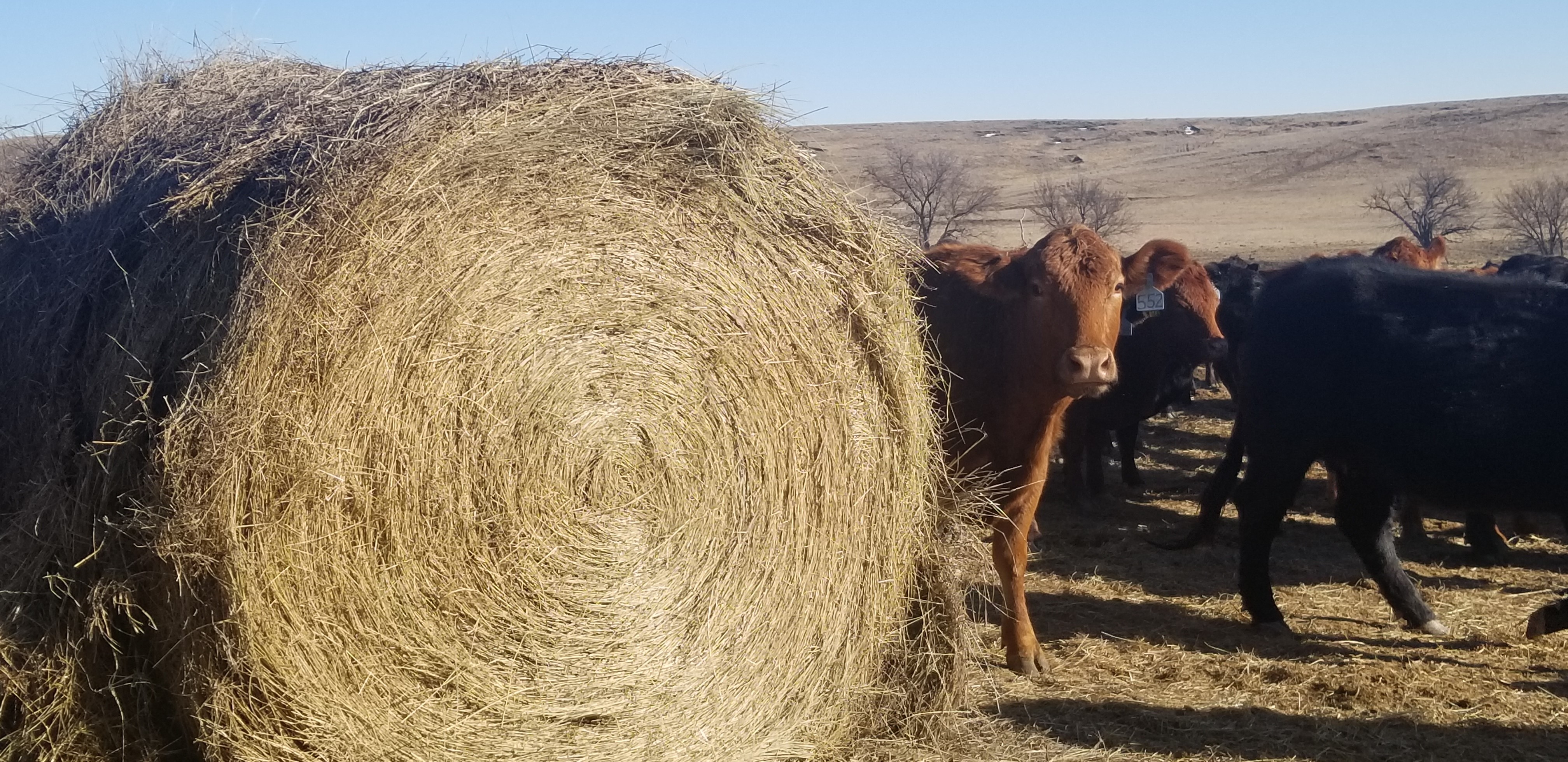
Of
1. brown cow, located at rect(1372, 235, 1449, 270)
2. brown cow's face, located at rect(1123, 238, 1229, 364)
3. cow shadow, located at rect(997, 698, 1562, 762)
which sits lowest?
cow shadow, located at rect(997, 698, 1562, 762)

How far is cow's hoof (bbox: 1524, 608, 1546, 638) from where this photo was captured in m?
5.78

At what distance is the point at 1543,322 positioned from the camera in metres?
5.80

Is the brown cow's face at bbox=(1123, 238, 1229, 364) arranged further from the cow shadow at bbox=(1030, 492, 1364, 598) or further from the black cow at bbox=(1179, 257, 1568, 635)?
the black cow at bbox=(1179, 257, 1568, 635)

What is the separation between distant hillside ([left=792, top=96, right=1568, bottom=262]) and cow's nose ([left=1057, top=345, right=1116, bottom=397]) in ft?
101

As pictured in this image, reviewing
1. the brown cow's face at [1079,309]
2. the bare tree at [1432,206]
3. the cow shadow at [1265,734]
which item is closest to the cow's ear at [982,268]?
the brown cow's face at [1079,309]

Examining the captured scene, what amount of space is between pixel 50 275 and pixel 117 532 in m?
1.17

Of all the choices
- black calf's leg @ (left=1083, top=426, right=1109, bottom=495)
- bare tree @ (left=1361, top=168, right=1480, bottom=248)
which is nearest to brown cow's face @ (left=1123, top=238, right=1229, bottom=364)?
black calf's leg @ (left=1083, top=426, right=1109, bottom=495)

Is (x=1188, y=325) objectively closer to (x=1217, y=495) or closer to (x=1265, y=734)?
(x=1217, y=495)

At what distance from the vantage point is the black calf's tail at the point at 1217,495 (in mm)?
7809

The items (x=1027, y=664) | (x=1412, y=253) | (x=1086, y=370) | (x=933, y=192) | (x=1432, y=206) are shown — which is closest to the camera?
(x=1086, y=370)

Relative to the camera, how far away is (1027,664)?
548 centimetres

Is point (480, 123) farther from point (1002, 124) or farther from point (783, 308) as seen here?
point (1002, 124)

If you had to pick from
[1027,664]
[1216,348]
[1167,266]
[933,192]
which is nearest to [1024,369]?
[1167,266]

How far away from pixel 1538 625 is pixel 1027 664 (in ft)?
8.25
